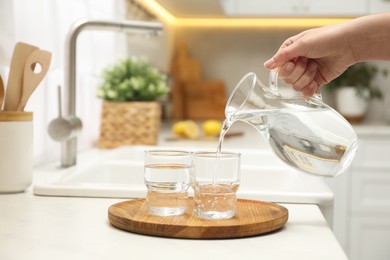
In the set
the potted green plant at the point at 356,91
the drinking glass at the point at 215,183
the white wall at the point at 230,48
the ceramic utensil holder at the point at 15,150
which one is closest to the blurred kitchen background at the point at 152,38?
the white wall at the point at 230,48

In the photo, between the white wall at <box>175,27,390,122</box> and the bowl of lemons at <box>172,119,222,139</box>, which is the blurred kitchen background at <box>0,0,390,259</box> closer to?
the white wall at <box>175,27,390,122</box>

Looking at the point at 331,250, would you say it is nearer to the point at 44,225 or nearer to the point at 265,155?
the point at 44,225

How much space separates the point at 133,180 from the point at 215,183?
0.74m

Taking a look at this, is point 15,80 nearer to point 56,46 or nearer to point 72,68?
point 72,68

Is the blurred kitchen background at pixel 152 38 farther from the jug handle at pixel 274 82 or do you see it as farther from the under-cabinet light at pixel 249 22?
the jug handle at pixel 274 82

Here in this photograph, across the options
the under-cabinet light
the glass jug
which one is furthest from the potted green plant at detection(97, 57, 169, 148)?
the under-cabinet light

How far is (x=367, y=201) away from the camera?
9.26 ft

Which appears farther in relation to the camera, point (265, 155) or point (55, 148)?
point (265, 155)

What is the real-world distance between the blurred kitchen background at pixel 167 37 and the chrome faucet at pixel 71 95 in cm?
10

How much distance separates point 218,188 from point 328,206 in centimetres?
29

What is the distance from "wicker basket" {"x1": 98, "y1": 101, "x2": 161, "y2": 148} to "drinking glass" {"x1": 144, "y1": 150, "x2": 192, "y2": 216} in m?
1.11

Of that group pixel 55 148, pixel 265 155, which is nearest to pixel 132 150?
pixel 55 148

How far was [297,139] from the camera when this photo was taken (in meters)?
0.92

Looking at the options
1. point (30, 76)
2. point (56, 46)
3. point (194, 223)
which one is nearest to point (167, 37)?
point (56, 46)
